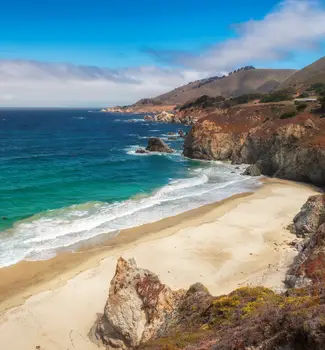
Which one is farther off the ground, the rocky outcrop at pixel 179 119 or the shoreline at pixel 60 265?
the rocky outcrop at pixel 179 119

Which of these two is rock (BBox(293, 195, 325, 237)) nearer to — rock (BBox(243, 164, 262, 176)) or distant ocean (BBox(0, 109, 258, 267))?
distant ocean (BBox(0, 109, 258, 267))

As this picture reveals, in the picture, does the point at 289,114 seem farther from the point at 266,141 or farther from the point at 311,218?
the point at 311,218

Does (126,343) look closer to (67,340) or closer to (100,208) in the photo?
(67,340)

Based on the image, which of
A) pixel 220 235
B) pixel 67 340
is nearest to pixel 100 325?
pixel 67 340

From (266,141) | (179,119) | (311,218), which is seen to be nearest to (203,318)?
(311,218)

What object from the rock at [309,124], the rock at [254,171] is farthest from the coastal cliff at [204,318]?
the rock at [309,124]

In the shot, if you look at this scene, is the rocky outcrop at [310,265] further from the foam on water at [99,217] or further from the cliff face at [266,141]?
the cliff face at [266,141]
